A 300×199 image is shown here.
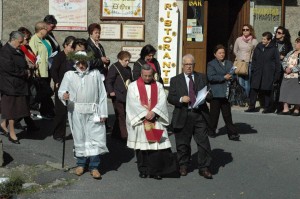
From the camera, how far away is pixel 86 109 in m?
10.7

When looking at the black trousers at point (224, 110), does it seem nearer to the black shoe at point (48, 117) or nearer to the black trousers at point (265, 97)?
the black shoe at point (48, 117)

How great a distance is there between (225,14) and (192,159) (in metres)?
8.33

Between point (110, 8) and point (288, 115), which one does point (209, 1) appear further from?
point (288, 115)

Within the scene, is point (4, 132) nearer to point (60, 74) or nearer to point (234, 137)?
point (60, 74)

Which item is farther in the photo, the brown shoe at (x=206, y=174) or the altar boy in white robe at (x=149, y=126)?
the brown shoe at (x=206, y=174)

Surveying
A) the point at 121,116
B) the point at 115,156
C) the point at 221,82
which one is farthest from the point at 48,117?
the point at 221,82

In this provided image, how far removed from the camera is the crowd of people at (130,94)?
10672 millimetres

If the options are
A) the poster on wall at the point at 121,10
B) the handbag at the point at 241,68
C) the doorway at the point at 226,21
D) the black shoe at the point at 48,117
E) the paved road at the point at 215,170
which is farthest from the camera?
the doorway at the point at 226,21

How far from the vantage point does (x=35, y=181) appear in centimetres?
1041

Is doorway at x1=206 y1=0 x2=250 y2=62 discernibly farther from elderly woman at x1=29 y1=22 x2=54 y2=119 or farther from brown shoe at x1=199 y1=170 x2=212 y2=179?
brown shoe at x1=199 y1=170 x2=212 y2=179

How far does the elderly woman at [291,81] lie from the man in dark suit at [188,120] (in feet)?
18.4

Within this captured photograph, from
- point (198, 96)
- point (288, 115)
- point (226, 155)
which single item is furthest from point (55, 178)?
point (288, 115)

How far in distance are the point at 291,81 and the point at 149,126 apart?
654 cm

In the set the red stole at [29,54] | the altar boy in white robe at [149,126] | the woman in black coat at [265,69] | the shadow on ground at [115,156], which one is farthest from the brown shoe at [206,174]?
the woman in black coat at [265,69]
